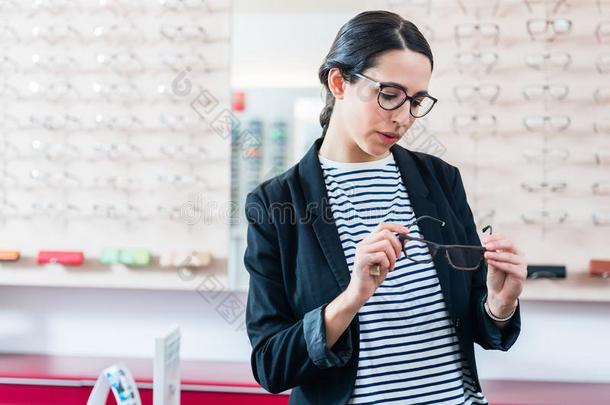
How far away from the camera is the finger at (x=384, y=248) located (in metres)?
0.84

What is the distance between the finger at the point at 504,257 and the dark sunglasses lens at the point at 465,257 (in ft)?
0.13

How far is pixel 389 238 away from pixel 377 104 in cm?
23

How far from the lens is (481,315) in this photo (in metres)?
1.01

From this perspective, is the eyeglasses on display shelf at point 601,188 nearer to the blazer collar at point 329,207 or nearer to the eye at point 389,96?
the blazer collar at point 329,207

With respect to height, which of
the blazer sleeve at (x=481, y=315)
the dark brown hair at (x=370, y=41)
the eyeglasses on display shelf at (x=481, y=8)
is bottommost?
the blazer sleeve at (x=481, y=315)

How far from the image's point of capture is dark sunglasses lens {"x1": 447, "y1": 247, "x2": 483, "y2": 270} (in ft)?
3.12

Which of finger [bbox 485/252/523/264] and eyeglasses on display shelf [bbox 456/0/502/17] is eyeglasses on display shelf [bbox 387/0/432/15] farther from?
finger [bbox 485/252/523/264]

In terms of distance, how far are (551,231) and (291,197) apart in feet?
3.40

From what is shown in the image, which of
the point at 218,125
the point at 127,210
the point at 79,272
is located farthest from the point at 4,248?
the point at 218,125

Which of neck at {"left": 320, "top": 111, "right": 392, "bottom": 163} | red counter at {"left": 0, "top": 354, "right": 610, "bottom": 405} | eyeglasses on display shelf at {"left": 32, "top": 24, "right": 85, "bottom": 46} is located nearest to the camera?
neck at {"left": 320, "top": 111, "right": 392, "bottom": 163}

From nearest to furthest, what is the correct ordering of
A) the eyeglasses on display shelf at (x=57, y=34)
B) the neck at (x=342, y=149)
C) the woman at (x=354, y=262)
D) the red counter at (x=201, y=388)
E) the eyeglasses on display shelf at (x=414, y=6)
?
1. the woman at (x=354, y=262)
2. the neck at (x=342, y=149)
3. the red counter at (x=201, y=388)
4. the eyeglasses on display shelf at (x=414, y=6)
5. the eyeglasses on display shelf at (x=57, y=34)

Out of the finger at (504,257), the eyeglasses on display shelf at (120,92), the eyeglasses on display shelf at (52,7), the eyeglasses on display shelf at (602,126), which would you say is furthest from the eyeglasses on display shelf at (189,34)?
the finger at (504,257)

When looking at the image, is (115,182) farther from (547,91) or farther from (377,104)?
(547,91)

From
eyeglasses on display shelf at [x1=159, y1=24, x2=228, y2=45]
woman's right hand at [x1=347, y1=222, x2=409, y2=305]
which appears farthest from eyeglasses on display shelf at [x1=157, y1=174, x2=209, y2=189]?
woman's right hand at [x1=347, y1=222, x2=409, y2=305]
